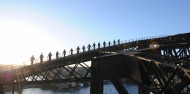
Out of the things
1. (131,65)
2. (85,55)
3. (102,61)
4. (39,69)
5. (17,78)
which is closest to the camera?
(131,65)

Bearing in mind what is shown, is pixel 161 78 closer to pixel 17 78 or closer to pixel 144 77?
pixel 144 77

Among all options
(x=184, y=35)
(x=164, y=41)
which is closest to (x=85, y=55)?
(x=184, y=35)

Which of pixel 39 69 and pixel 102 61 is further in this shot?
pixel 39 69

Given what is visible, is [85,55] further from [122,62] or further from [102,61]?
[122,62]

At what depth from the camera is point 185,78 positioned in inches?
365

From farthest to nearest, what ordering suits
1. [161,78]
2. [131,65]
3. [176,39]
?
[176,39]
[131,65]
[161,78]

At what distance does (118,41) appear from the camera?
58438 mm

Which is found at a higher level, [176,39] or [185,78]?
[176,39]

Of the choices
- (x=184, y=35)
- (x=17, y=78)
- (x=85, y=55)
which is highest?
(x=184, y=35)

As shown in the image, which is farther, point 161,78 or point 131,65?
point 131,65

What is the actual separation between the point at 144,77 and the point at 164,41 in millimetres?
24246

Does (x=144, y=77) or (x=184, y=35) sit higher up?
(x=184, y=35)

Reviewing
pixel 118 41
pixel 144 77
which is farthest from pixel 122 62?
pixel 118 41

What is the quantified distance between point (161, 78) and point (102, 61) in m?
A: 3.42
